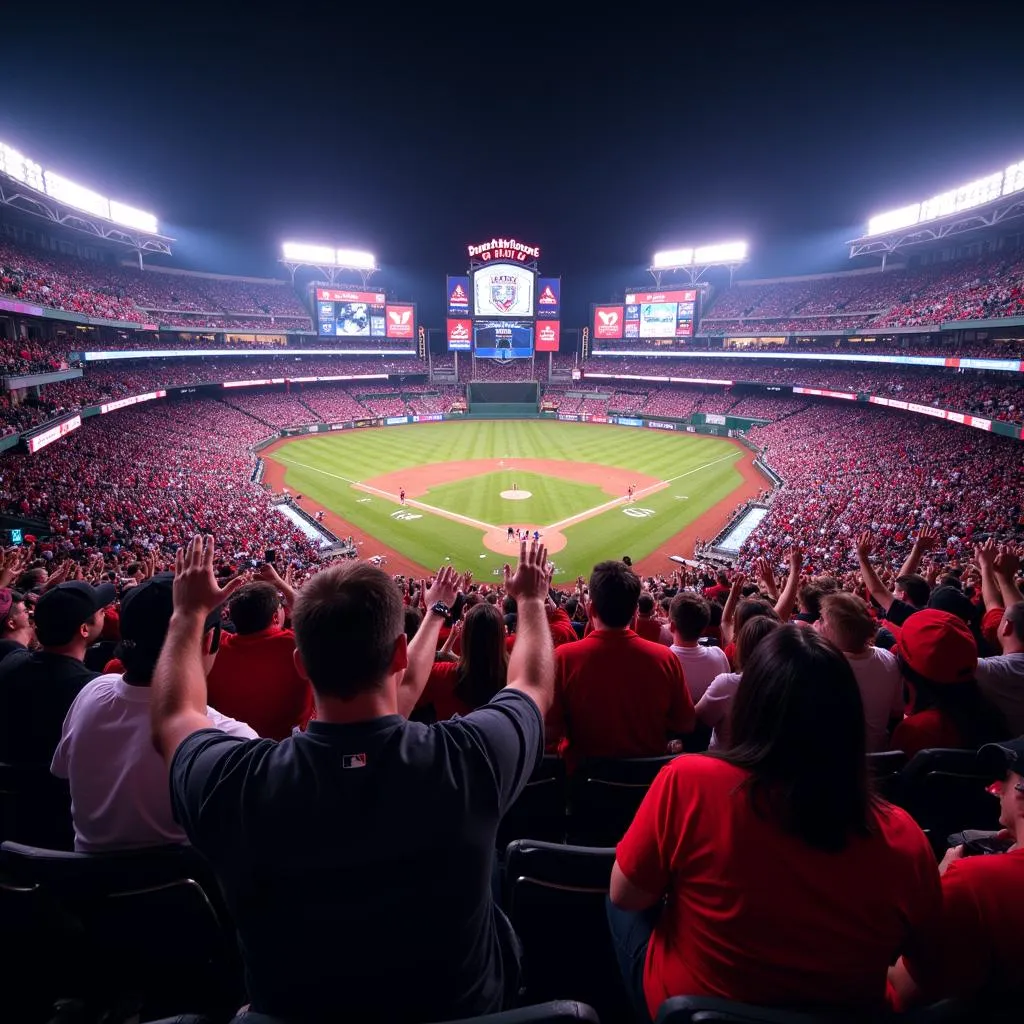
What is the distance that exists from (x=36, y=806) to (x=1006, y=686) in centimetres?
706

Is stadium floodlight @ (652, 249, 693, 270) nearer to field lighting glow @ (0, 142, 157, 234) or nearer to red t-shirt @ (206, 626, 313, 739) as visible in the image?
field lighting glow @ (0, 142, 157, 234)

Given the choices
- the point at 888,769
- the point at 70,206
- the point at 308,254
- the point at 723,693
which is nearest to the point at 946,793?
the point at 888,769

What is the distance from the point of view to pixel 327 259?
74000 mm

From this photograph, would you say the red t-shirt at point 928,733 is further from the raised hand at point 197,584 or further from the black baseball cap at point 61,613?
the raised hand at point 197,584

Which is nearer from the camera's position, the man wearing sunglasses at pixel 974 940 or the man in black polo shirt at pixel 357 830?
the man in black polo shirt at pixel 357 830

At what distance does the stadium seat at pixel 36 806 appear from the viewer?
11.8 ft

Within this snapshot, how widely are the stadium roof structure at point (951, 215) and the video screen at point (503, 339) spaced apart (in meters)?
36.7

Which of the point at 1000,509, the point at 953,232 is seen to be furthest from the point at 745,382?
the point at 1000,509

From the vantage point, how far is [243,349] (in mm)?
61406

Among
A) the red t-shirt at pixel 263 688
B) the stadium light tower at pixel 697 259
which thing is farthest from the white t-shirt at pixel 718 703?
the stadium light tower at pixel 697 259

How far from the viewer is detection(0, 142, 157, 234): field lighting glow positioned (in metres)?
33.2

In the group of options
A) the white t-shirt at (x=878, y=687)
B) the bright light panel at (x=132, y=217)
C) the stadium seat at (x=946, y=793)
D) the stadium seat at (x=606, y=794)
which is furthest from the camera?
the bright light panel at (x=132, y=217)

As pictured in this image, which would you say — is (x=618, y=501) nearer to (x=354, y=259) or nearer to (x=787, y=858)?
(x=787, y=858)

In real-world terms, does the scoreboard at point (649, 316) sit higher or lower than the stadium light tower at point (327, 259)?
lower
